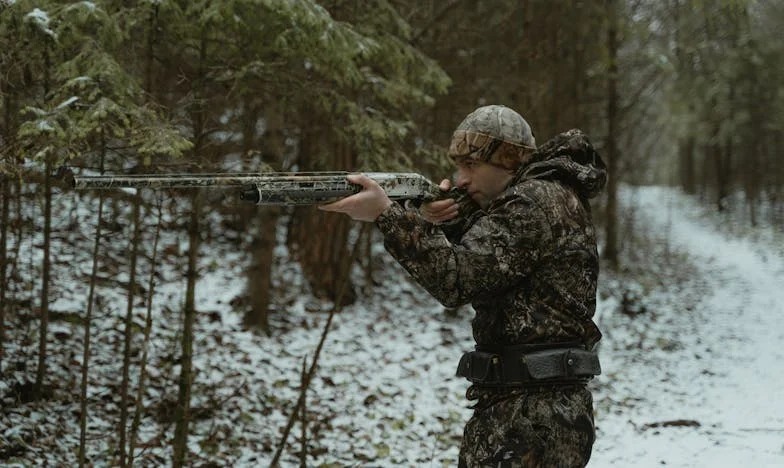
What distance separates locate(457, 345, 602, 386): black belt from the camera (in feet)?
9.70

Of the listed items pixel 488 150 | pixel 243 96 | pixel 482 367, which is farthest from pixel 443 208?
pixel 243 96

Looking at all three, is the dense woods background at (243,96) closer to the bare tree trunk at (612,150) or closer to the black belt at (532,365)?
the bare tree trunk at (612,150)

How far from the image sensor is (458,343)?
1188 cm

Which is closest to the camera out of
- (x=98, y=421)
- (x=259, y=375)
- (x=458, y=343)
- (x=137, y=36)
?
(x=137, y=36)

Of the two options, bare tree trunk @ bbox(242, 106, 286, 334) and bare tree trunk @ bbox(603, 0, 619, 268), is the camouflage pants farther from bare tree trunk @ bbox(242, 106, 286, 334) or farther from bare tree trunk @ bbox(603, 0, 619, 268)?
bare tree trunk @ bbox(603, 0, 619, 268)

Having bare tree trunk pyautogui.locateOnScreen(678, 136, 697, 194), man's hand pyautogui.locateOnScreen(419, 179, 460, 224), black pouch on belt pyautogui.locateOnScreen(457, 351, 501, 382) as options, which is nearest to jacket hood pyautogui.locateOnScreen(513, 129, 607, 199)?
man's hand pyautogui.locateOnScreen(419, 179, 460, 224)

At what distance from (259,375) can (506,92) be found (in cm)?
683

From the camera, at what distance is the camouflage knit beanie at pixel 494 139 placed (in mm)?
3082

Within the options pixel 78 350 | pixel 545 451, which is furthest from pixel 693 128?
pixel 545 451

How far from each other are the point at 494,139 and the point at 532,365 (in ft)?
2.98

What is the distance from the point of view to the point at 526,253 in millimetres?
2861

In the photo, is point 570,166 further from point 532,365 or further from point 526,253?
point 532,365

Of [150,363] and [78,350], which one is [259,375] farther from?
[78,350]

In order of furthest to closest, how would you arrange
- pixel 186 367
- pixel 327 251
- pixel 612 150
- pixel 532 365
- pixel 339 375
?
1. pixel 612 150
2. pixel 327 251
3. pixel 339 375
4. pixel 186 367
5. pixel 532 365
